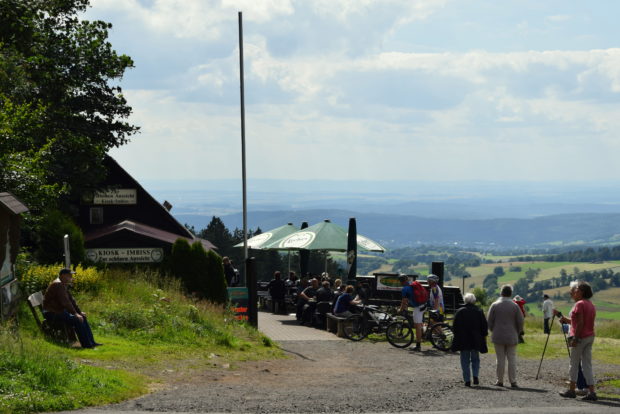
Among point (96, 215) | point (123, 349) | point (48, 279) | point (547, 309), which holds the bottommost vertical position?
point (547, 309)

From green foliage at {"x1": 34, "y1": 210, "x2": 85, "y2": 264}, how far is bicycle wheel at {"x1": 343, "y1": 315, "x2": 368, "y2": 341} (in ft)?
22.2

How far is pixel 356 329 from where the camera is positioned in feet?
65.5

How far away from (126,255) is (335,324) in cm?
607

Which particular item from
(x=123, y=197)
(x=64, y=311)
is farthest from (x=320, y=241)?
(x=64, y=311)

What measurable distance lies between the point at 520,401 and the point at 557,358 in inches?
283

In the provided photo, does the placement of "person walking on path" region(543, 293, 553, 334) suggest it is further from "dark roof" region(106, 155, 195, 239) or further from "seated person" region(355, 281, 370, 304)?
"dark roof" region(106, 155, 195, 239)

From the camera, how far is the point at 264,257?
6950 centimetres

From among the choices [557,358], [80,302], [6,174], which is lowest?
[557,358]

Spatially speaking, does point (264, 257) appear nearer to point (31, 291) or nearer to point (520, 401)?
point (31, 291)

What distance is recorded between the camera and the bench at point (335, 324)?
67.3ft

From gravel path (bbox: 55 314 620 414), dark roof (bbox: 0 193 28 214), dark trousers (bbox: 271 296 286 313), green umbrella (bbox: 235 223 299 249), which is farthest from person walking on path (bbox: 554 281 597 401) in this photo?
green umbrella (bbox: 235 223 299 249)

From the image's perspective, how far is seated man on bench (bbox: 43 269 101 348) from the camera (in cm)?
1352

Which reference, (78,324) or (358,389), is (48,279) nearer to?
(78,324)

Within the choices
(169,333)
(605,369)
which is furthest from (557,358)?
(169,333)
